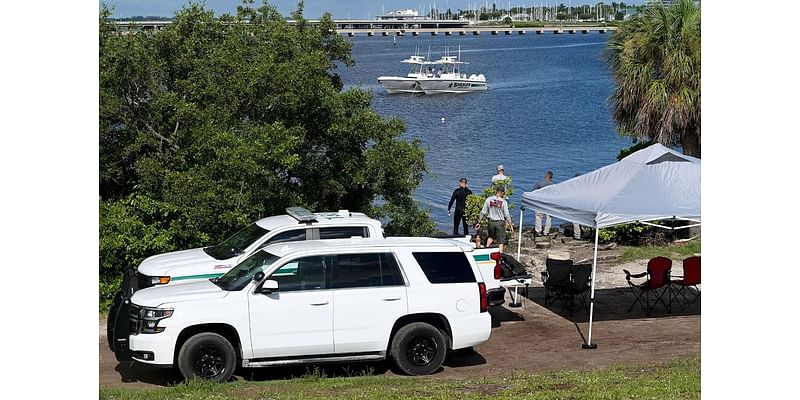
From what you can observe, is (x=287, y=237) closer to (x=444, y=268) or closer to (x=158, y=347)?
(x=444, y=268)

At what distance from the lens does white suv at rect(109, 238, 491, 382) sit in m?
11.7

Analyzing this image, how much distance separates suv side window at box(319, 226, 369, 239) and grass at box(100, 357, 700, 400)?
2.95 m

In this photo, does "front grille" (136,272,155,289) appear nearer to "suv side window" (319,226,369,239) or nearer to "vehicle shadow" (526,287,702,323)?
"suv side window" (319,226,369,239)

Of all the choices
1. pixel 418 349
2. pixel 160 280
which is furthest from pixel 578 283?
pixel 160 280

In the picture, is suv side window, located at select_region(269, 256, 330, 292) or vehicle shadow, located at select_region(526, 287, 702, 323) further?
vehicle shadow, located at select_region(526, 287, 702, 323)

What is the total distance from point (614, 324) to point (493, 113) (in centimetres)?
6808

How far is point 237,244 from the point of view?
48.1ft

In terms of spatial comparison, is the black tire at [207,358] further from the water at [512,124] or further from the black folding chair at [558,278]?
the water at [512,124]

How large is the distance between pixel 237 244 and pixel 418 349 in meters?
3.67

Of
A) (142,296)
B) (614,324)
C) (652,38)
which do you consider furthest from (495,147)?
(142,296)

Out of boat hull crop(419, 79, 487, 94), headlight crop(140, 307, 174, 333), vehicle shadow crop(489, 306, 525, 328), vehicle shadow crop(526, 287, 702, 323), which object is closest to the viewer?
headlight crop(140, 307, 174, 333)

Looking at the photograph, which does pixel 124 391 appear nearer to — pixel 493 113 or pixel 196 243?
pixel 196 243

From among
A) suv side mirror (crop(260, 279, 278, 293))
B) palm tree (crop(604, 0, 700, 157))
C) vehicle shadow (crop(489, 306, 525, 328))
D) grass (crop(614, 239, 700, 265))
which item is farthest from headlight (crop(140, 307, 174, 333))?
palm tree (crop(604, 0, 700, 157))

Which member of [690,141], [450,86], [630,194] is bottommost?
[630,194]
